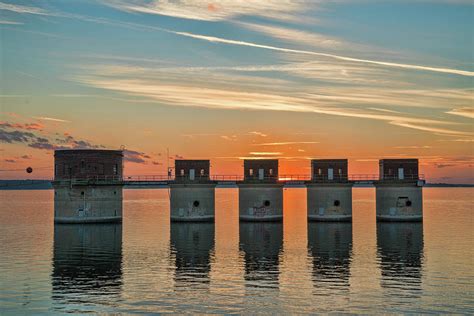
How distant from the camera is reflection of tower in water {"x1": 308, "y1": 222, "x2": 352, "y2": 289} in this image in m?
44.7

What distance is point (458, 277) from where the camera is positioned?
149 feet

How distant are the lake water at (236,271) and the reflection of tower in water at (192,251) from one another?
101 millimetres

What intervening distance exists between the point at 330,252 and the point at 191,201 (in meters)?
32.9

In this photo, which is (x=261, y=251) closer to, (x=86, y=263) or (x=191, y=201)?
(x=86, y=263)

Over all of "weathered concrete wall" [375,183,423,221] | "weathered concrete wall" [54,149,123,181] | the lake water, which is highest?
"weathered concrete wall" [54,149,123,181]

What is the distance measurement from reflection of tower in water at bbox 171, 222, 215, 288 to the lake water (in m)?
0.10

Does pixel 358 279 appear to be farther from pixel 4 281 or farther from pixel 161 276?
pixel 4 281

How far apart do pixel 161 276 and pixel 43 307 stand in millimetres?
10852

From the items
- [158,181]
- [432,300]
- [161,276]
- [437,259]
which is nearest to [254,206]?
[158,181]

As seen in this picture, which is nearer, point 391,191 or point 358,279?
point 358,279

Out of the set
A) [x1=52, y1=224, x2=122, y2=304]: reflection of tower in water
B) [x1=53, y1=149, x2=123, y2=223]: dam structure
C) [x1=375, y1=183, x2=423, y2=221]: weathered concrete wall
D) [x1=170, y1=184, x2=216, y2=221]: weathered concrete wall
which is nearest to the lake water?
[x1=52, y1=224, x2=122, y2=304]: reflection of tower in water

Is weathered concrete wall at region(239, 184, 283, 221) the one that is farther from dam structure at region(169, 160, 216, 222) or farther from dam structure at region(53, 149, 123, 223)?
dam structure at region(53, 149, 123, 223)

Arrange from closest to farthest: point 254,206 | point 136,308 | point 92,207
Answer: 1. point 136,308
2. point 92,207
3. point 254,206

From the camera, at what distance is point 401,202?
8912 cm
